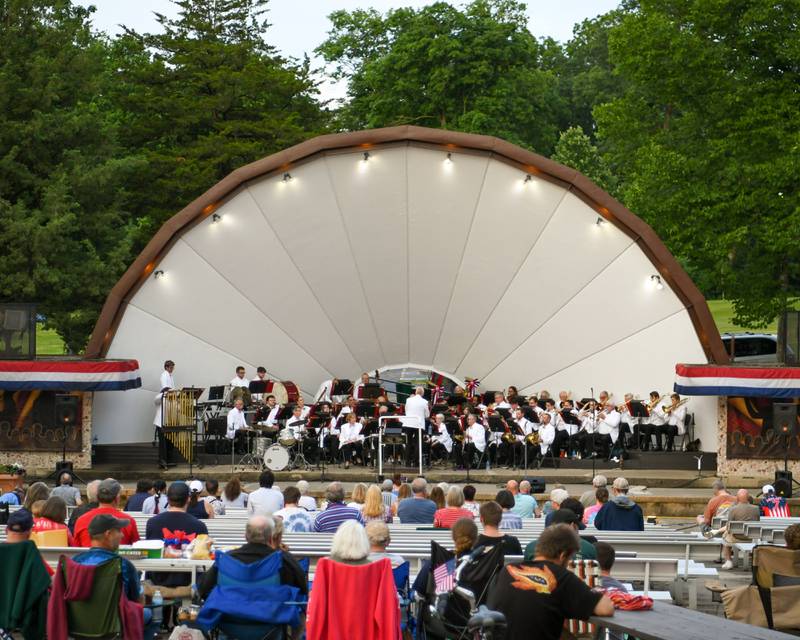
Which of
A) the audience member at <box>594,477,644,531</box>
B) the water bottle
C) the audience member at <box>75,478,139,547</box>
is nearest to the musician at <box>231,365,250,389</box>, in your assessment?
the audience member at <box>594,477,644,531</box>

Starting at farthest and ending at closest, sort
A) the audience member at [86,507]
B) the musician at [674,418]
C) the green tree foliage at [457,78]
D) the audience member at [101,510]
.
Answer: the green tree foliage at [457,78] → the musician at [674,418] → the audience member at [86,507] → the audience member at [101,510]

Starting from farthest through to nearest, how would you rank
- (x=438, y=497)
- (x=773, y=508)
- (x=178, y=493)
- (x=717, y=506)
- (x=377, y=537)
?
(x=773, y=508), (x=717, y=506), (x=438, y=497), (x=178, y=493), (x=377, y=537)

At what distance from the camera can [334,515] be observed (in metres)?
12.6

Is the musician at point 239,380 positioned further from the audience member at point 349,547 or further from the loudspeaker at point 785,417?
the audience member at point 349,547

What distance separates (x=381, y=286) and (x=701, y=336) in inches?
266

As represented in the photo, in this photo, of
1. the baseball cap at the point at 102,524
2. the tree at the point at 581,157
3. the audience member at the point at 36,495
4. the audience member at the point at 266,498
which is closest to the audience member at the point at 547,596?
the baseball cap at the point at 102,524

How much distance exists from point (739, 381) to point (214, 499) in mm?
11016

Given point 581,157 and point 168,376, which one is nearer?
point 168,376

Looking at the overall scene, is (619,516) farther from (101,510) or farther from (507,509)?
(101,510)

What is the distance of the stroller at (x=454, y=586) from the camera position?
8766mm

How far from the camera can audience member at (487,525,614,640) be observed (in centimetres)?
675

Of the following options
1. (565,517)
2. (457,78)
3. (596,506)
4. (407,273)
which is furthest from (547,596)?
(457,78)

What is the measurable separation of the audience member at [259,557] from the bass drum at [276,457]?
14.2 m

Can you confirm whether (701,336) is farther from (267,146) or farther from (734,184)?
(267,146)
